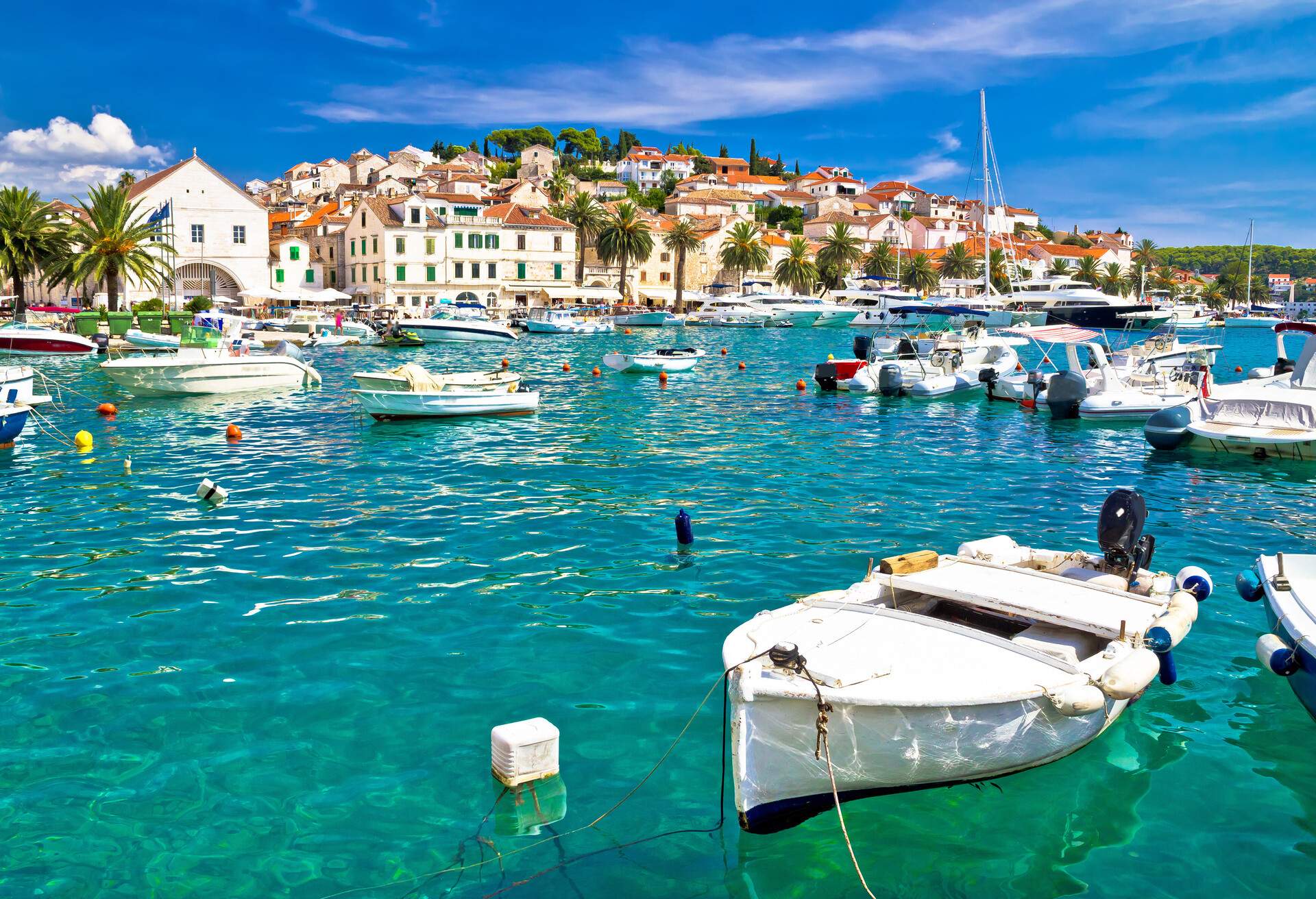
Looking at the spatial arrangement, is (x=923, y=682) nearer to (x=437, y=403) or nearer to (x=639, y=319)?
(x=437, y=403)

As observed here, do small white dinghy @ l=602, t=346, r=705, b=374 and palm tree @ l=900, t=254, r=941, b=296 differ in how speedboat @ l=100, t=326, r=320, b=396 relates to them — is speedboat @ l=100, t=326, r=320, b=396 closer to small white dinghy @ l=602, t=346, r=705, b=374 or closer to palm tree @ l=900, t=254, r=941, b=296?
small white dinghy @ l=602, t=346, r=705, b=374

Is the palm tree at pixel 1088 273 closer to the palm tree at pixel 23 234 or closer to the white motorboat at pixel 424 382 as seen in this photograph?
the palm tree at pixel 23 234

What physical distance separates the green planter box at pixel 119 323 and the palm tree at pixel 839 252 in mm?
82839

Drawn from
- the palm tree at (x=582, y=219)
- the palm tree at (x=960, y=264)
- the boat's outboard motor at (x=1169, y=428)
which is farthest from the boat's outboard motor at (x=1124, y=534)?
the palm tree at (x=960, y=264)

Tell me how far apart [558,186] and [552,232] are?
2862 cm

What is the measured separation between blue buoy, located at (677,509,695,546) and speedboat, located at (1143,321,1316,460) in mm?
14215

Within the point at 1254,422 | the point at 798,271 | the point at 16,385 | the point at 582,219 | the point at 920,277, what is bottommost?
the point at 1254,422

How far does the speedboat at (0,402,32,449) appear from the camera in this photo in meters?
20.7

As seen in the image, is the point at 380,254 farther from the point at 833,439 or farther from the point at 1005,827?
the point at 1005,827

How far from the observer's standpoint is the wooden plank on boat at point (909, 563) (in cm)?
852

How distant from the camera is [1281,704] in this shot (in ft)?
28.4

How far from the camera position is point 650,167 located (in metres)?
171

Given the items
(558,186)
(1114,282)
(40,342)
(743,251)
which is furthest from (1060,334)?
(1114,282)

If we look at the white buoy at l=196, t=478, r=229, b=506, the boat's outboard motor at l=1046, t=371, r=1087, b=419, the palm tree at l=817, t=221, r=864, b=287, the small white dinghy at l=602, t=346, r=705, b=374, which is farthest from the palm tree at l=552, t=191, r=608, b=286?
the white buoy at l=196, t=478, r=229, b=506
